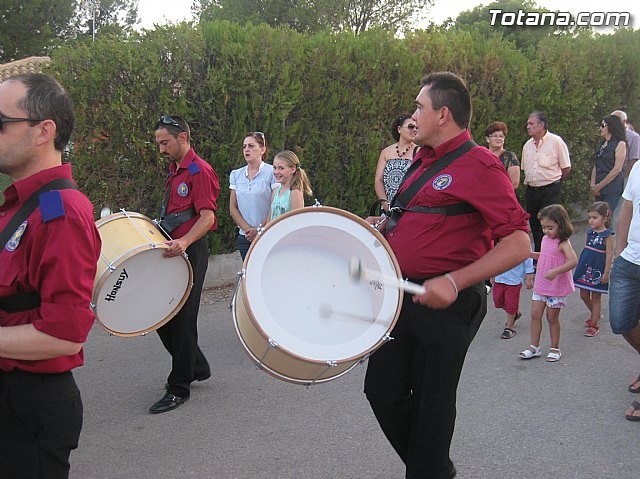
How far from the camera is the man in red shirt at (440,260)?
107 inches

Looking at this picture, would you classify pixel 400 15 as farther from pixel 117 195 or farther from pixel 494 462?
pixel 494 462

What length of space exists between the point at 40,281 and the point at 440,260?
1561mm

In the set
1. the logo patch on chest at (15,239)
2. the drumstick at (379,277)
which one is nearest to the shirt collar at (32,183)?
the logo patch on chest at (15,239)

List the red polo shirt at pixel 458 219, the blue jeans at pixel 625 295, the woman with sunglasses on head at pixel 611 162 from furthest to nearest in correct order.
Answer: the woman with sunglasses on head at pixel 611 162, the blue jeans at pixel 625 295, the red polo shirt at pixel 458 219

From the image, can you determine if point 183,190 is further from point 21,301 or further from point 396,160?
point 21,301

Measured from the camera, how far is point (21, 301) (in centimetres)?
211

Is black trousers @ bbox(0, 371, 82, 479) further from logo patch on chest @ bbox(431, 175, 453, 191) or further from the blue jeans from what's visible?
the blue jeans

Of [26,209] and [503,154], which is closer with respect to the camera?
[26,209]

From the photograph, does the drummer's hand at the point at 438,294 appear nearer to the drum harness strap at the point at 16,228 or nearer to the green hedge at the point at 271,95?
the drum harness strap at the point at 16,228

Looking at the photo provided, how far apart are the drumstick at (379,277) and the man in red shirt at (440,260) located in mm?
81

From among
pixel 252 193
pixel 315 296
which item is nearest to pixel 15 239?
pixel 315 296

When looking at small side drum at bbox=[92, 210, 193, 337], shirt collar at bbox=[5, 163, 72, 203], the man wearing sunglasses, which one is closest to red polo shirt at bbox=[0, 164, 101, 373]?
shirt collar at bbox=[5, 163, 72, 203]

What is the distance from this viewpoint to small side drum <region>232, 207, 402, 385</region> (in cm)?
259

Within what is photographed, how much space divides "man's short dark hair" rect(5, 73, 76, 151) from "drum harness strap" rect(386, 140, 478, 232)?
1409mm
